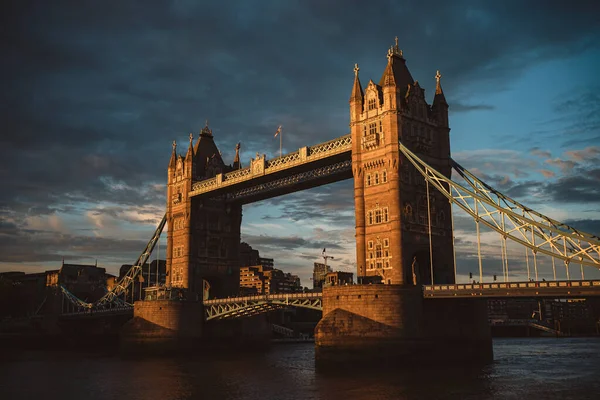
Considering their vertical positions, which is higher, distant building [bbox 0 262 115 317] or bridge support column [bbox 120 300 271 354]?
distant building [bbox 0 262 115 317]

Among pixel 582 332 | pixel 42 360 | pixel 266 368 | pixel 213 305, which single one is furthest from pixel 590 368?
pixel 582 332

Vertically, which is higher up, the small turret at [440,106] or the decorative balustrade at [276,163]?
the small turret at [440,106]

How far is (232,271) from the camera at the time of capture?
342 ft

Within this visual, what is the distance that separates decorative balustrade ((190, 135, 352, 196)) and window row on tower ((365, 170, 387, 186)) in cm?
514

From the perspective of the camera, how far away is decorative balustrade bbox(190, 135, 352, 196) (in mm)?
75938

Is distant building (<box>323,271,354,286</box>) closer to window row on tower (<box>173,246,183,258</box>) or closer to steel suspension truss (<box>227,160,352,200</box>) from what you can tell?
steel suspension truss (<box>227,160,352,200</box>)

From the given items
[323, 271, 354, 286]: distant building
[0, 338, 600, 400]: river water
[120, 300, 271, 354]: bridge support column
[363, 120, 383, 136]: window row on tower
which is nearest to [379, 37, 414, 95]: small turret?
[363, 120, 383, 136]: window row on tower

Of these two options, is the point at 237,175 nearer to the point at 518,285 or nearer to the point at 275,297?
the point at 275,297

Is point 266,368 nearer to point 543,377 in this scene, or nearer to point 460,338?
point 460,338

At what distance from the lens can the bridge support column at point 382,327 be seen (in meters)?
59.2

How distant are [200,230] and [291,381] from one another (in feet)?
162

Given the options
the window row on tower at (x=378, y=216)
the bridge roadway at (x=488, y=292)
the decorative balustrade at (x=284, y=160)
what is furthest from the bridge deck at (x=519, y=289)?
the decorative balustrade at (x=284, y=160)

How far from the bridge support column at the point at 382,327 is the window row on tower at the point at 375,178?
13.7m

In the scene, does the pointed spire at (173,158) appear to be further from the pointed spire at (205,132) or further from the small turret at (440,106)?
the small turret at (440,106)
